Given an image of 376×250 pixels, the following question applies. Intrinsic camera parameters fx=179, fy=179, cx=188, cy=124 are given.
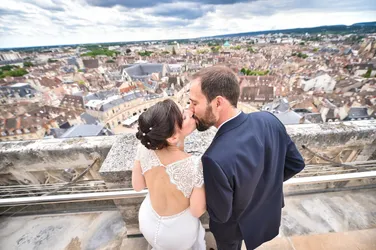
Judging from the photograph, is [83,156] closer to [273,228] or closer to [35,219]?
[35,219]

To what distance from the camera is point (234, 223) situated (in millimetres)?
1300

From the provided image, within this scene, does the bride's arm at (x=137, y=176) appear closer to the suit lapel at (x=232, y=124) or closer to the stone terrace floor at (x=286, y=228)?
the suit lapel at (x=232, y=124)

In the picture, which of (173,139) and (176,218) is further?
(176,218)

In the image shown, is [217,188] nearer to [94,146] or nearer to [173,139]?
[173,139]

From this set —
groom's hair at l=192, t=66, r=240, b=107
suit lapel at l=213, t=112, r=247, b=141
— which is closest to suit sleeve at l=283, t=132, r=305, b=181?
suit lapel at l=213, t=112, r=247, b=141

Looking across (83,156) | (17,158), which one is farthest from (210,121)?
(17,158)

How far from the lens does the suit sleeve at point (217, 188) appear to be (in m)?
0.93

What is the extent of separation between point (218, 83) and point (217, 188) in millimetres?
601

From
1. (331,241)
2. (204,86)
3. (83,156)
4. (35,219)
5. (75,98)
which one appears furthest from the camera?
(75,98)

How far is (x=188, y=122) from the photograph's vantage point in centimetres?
112

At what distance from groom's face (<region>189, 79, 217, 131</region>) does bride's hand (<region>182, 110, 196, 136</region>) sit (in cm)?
3

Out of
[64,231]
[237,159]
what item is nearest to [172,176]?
[237,159]

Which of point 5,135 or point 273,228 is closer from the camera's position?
point 273,228

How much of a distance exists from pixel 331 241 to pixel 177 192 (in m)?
1.90
